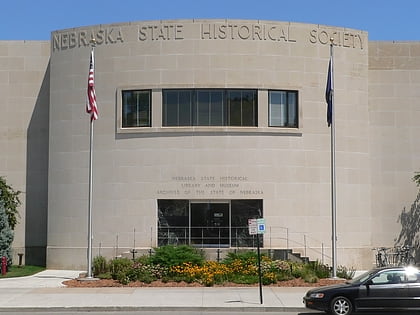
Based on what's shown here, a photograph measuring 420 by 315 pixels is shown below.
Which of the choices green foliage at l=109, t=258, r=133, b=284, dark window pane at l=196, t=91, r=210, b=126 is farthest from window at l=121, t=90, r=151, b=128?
green foliage at l=109, t=258, r=133, b=284

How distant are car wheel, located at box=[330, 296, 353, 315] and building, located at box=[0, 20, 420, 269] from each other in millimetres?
13465

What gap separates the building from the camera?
32312mm

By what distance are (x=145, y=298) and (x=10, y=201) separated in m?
14.3

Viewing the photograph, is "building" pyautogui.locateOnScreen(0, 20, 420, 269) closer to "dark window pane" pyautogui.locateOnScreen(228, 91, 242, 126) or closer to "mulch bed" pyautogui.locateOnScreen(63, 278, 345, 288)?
"dark window pane" pyautogui.locateOnScreen(228, 91, 242, 126)

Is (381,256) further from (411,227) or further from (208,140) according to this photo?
(208,140)

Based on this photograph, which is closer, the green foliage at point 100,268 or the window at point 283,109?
the green foliage at point 100,268

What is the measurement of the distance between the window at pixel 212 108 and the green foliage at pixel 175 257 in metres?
6.41

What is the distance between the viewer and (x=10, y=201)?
3456cm

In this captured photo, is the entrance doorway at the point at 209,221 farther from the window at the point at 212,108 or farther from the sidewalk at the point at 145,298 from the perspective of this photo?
the sidewalk at the point at 145,298

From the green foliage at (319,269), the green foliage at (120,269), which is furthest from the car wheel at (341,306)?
the green foliage at (120,269)

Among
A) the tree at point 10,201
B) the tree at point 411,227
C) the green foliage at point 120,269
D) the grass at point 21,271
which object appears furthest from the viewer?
the tree at point 411,227

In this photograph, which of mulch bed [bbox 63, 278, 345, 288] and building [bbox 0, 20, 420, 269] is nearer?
mulch bed [bbox 63, 278, 345, 288]

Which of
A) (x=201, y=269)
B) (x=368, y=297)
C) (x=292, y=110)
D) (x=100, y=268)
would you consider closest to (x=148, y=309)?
(x=368, y=297)

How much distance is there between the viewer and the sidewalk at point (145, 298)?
67.8ft
